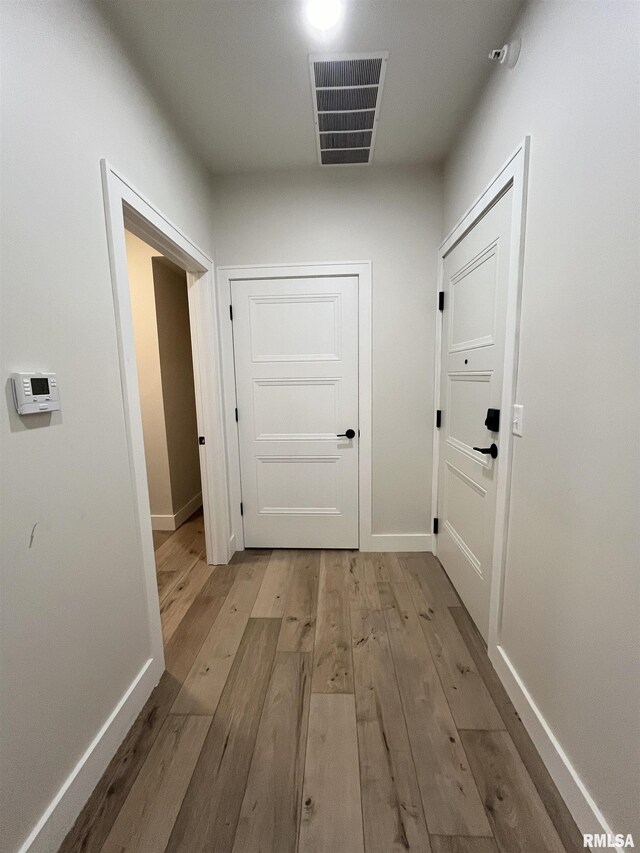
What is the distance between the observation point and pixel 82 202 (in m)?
1.06

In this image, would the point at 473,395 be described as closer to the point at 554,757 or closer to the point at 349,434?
the point at 349,434

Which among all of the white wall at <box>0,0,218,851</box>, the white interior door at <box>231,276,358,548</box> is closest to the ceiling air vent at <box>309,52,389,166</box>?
the white interior door at <box>231,276,358,548</box>

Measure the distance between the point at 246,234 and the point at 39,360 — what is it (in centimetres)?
170

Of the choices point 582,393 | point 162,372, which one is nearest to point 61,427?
point 582,393

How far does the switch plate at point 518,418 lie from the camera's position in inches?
49.1

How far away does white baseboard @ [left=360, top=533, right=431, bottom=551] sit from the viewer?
7.91 ft

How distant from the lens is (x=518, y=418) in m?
1.27

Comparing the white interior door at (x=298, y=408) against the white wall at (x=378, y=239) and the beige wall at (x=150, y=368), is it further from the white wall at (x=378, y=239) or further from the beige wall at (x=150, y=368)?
the beige wall at (x=150, y=368)

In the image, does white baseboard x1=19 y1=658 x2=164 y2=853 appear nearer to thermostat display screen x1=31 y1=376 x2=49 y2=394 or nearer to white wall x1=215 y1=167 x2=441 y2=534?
thermostat display screen x1=31 y1=376 x2=49 y2=394

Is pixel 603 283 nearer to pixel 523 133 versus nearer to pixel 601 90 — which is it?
pixel 601 90

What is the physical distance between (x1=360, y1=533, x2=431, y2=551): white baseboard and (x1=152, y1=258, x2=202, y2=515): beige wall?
1843 millimetres

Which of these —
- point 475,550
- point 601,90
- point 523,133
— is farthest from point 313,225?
point 475,550

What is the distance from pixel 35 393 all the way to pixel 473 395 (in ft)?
5.84

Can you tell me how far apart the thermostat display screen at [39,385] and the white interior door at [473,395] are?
5.25ft
